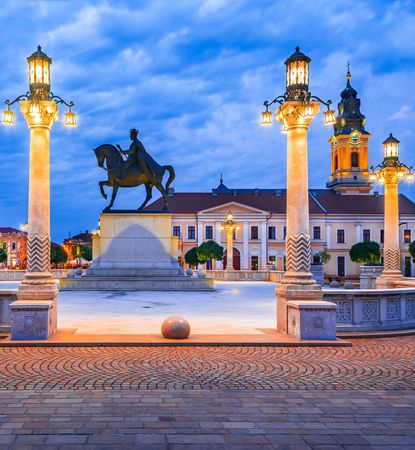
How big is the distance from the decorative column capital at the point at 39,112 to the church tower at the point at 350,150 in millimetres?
94046

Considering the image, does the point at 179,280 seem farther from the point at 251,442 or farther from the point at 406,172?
the point at 251,442

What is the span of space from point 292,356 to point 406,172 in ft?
54.2

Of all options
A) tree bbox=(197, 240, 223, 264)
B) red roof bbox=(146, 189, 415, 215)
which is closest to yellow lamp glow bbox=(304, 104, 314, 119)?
tree bbox=(197, 240, 223, 264)

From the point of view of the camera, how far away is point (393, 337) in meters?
13.1

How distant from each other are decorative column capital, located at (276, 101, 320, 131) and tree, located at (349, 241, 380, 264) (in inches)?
2223

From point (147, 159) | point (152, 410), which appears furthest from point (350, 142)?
point (152, 410)

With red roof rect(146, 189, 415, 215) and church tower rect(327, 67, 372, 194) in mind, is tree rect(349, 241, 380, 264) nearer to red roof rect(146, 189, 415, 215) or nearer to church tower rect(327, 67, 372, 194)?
red roof rect(146, 189, 415, 215)

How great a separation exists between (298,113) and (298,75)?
1.01m

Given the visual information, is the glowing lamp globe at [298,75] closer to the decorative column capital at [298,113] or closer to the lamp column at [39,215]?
the decorative column capital at [298,113]

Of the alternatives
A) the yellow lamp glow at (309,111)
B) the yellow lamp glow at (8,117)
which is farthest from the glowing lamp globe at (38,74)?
the yellow lamp glow at (309,111)

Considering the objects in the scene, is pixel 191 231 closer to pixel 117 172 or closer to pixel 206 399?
pixel 117 172

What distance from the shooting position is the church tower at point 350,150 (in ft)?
342

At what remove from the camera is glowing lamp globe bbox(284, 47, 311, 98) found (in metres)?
13.4

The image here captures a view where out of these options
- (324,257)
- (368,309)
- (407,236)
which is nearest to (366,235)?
(407,236)
